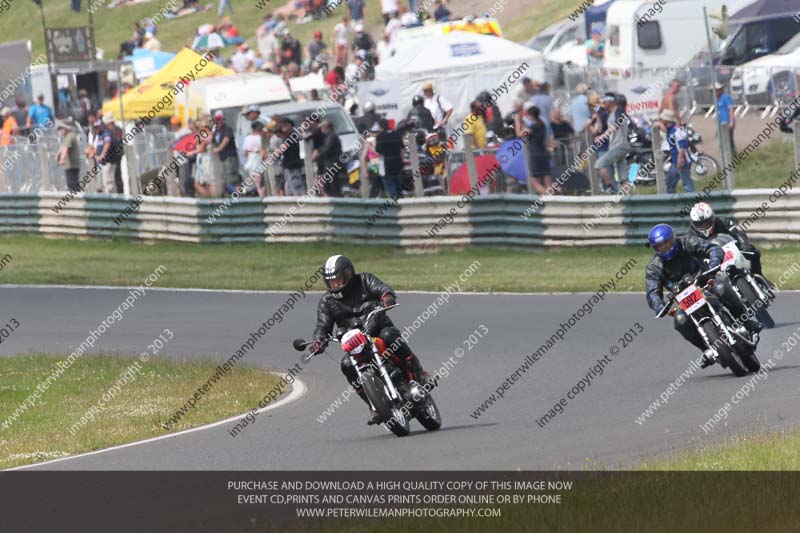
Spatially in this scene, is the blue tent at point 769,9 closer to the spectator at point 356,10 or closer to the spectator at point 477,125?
the spectator at point 477,125

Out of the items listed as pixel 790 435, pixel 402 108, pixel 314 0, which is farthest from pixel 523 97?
pixel 314 0

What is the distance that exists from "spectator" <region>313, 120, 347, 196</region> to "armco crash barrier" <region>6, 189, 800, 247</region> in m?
0.33

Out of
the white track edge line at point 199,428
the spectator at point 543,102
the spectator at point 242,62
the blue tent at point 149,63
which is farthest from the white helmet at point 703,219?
A: the blue tent at point 149,63

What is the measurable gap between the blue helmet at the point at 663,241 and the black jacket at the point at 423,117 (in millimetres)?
12497

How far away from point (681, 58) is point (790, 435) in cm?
2449

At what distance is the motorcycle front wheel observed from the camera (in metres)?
23.1

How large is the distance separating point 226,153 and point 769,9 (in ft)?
41.5

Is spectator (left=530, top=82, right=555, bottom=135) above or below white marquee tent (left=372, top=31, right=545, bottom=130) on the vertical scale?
above

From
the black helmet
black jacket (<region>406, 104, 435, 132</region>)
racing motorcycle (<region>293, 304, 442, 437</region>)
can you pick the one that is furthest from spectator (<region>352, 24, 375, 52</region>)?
racing motorcycle (<region>293, 304, 442, 437</region>)

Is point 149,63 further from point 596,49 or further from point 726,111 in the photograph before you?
point 726,111

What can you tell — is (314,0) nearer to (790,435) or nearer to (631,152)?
(631,152)

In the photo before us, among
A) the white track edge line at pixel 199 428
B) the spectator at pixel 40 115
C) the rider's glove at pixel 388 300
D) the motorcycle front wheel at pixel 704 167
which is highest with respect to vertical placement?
the rider's glove at pixel 388 300

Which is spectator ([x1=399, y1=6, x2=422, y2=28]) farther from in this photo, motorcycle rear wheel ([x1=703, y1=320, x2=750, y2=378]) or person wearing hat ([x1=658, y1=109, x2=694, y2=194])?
motorcycle rear wheel ([x1=703, y1=320, x2=750, y2=378])

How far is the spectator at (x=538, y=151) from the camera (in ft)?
72.2
